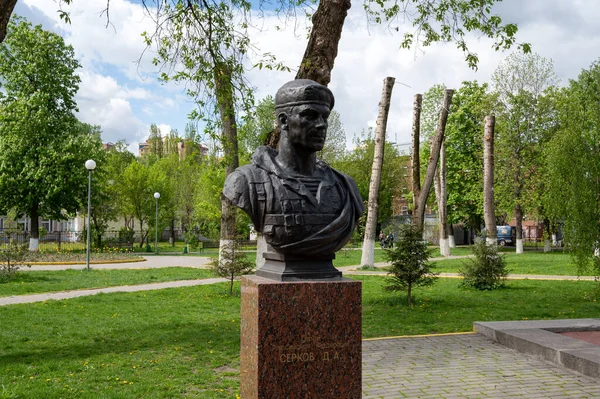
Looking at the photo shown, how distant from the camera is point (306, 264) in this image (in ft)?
15.4

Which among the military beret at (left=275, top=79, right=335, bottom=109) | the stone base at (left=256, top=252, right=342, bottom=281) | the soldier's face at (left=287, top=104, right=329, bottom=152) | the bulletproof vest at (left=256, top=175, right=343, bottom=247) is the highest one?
the military beret at (left=275, top=79, right=335, bottom=109)

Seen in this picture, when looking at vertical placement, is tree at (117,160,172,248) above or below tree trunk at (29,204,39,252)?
above

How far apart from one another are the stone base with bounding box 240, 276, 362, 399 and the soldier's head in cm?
122

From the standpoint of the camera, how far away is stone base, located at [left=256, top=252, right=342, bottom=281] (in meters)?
4.59

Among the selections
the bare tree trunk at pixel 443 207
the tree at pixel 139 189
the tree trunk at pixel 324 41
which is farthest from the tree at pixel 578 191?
the tree at pixel 139 189

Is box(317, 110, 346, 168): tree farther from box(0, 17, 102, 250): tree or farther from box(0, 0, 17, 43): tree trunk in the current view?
box(0, 0, 17, 43): tree trunk

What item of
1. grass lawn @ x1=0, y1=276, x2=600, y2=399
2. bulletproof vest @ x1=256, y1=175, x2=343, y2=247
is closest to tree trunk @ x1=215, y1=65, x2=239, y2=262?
grass lawn @ x1=0, y1=276, x2=600, y2=399

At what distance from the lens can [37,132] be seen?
2975 cm

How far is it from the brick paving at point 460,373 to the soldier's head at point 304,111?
2.99m

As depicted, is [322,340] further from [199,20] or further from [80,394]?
[199,20]

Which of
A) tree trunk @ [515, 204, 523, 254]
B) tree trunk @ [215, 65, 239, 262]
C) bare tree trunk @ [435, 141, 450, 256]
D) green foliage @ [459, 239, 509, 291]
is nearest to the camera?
tree trunk @ [215, 65, 239, 262]

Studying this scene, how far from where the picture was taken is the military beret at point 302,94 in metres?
4.62

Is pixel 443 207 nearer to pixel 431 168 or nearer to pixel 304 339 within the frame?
pixel 431 168

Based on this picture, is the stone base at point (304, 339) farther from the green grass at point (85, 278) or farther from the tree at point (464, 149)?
the tree at point (464, 149)
